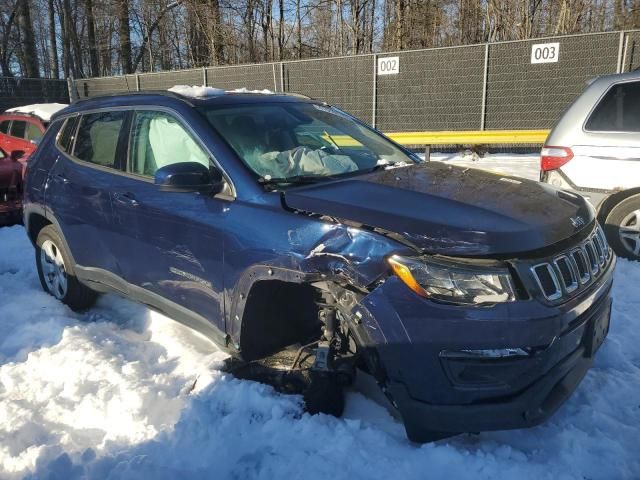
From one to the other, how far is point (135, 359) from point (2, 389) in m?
0.77

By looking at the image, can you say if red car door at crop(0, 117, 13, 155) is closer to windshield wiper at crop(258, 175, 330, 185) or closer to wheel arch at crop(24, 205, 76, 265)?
wheel arch at crop(24, 205, 76, 265)

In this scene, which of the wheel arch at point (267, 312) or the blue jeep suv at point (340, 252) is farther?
the wheel arch at point (267, 312)

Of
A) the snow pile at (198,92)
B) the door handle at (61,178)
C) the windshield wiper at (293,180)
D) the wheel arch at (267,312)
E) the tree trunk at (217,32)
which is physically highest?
the tree trunk at (217,32)

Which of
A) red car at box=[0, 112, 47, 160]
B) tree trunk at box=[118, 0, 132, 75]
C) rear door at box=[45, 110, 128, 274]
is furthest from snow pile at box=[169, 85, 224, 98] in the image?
tree trunk at box=[118, 0, 132, 75]

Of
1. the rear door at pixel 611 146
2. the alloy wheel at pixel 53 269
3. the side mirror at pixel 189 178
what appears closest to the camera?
the side mirror at pixel 189 178

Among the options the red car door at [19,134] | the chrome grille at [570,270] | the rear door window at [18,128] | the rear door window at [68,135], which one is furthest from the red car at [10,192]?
the chrome grille at [570,270]

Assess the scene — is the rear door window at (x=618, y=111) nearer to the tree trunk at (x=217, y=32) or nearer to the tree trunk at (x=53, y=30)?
the tree trunk at (x=217, y=32)

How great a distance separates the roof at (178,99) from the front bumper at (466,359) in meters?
1.80

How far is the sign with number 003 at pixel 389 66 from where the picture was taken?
521 inches

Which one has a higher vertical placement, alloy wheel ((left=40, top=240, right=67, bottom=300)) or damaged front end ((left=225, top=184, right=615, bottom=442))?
damaged front end ((left=225, top=184, right=615, bottom=442))

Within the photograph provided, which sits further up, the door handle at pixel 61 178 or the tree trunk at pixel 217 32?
the tree trunk at pixel 217 32

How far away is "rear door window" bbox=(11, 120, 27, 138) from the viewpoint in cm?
993

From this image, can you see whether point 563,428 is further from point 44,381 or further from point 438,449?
point 44,381

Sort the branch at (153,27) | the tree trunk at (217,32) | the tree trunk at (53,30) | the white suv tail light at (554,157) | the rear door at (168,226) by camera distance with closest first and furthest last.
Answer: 1. the rear door at (168,226)
2. the white suv tail light at (554,157)
3. the tree trunk at (217,32)
4. the branch at (153,27)
5. the tree trunk at (53,30)
